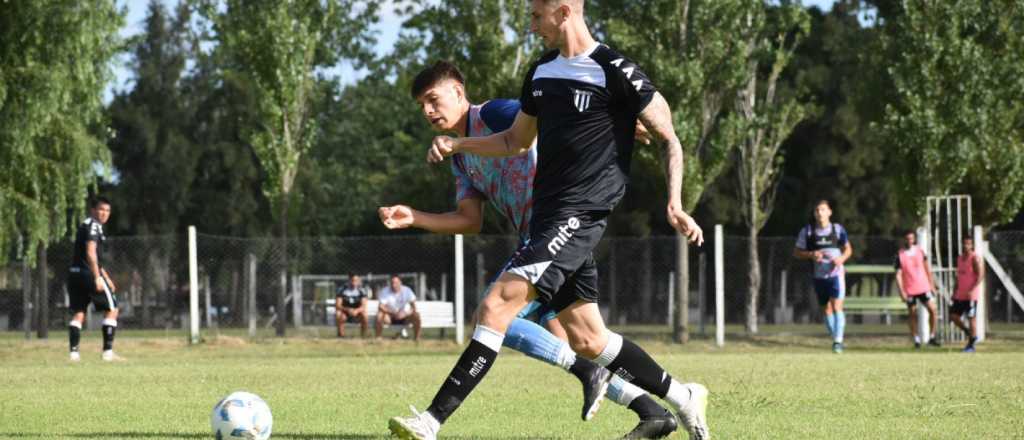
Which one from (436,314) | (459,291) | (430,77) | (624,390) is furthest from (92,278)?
(624,390)

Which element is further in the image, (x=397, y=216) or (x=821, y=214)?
(x=821, y=214)

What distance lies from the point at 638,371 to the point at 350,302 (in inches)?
839

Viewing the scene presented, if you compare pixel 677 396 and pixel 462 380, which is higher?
pixel 462 380

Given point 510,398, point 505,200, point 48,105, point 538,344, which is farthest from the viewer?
point 48,105

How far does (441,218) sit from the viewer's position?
23.5ft

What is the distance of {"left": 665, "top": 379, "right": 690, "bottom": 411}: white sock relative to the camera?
6.78 meters

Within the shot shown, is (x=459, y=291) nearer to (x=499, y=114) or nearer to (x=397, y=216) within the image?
(x=499, y=114)

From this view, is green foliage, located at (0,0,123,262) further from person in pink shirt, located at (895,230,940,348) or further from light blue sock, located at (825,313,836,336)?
person in pink shirt, located at (895,230,940,348)

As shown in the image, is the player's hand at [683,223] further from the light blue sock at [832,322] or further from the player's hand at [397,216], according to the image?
the light blue sock at [832,322]

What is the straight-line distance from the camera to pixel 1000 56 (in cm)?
2922

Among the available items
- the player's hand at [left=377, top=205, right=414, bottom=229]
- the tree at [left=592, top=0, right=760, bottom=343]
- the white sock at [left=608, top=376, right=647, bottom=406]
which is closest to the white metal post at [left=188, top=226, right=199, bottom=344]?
the tree at [left=592, top=0, right=760, bottom=343]

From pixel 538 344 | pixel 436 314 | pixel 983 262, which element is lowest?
pixel 436 314

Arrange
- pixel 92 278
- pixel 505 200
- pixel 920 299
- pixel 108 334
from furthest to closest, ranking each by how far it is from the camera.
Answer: pixel 920 299 < pixel 108 334 < pixel 92 278 < pixel 505 200

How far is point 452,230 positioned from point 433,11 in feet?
76.1
